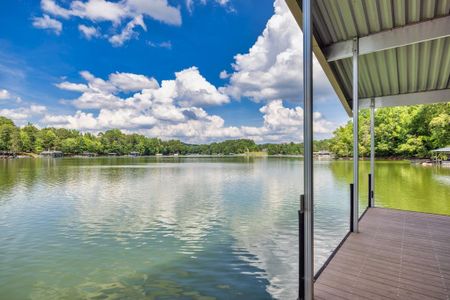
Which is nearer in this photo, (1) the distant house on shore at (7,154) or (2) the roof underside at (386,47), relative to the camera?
(2) the roof underside at (386,47)

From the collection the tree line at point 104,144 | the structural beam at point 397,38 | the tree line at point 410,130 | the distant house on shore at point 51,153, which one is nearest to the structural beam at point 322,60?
the structural beam at point 397,38

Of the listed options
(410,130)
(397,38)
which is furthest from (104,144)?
(397,38)

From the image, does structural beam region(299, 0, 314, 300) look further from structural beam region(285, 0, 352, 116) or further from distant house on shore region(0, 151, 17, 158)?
distant house on shore region(0, 151, 17, 158)

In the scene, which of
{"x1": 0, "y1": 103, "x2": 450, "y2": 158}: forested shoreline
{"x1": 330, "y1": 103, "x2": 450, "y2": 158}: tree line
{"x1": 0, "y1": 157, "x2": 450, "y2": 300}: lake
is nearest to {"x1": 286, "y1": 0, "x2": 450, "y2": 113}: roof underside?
{"x1": 0, "y1": 103, "x2": 450, "y2": 158}: forested shoreline

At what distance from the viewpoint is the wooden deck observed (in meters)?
1.98

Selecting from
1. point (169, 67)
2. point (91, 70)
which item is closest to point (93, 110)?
point (91, 70)

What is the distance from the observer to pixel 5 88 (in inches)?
2726

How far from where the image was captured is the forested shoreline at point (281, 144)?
1048 inches

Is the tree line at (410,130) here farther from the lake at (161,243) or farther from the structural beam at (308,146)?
the structural beam at (308,146)

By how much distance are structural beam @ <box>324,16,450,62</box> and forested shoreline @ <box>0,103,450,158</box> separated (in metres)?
1.35

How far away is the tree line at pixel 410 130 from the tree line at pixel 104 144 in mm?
15780

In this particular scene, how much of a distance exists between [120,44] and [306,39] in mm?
88151

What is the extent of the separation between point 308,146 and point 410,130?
32887mm

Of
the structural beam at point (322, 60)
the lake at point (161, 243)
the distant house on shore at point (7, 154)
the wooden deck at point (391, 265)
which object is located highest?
the structural beam at point (322, 60)
